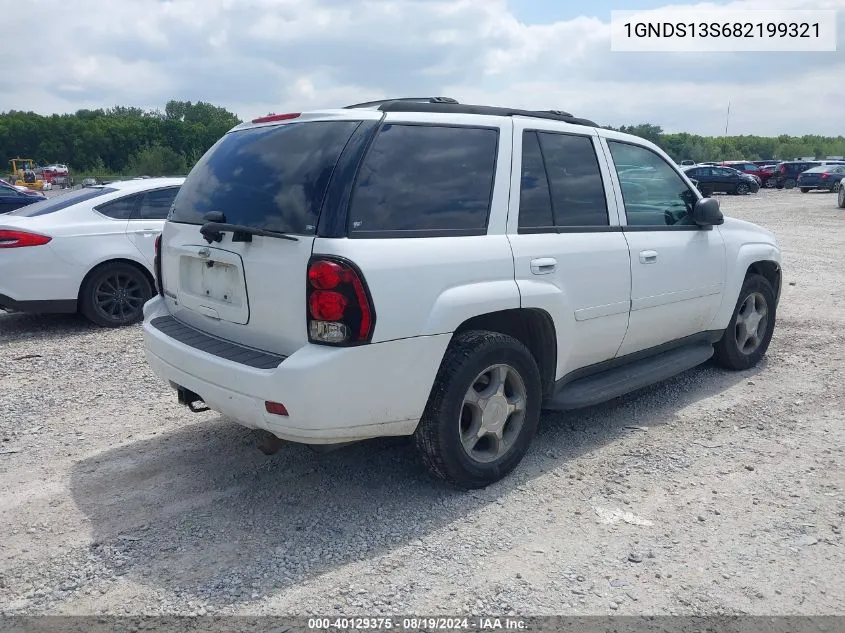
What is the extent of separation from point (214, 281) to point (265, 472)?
A: 1.14m

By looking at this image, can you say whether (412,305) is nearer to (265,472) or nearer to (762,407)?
(265,472)

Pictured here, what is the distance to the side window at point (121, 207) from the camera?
25.5ft

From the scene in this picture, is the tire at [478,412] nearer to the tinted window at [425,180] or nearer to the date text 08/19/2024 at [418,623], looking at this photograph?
the tinted window at [425,180]

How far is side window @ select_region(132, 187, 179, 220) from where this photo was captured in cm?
794

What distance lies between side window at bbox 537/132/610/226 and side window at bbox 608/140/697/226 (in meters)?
0.26

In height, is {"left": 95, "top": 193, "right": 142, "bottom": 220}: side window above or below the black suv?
below

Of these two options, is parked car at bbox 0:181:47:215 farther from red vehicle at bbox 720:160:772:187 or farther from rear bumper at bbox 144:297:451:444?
red vehicle at bbox 720:160:772:187

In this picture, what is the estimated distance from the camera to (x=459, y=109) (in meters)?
3.97

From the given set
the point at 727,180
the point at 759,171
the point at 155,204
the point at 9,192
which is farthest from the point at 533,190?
the point at 759,171

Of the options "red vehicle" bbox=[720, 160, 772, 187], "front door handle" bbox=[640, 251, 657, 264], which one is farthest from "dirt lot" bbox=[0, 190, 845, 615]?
"red vehicle" bbox=[720, 160, 772, 187]

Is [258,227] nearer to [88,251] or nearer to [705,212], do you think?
[705,212]

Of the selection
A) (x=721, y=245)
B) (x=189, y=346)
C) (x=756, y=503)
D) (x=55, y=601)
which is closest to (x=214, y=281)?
(x=189, y=346)

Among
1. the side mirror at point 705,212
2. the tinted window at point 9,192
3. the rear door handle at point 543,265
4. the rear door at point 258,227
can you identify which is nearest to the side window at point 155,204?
the rear door at point 258,227

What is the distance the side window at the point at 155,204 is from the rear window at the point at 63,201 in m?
0.36
